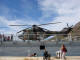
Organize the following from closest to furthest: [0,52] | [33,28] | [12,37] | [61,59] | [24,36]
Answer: [61,59], [12,37], [0,52], [24,36], [33,28]

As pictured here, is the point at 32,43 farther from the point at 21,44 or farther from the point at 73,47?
the point at 73,47

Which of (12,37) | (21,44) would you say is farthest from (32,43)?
(12,37)

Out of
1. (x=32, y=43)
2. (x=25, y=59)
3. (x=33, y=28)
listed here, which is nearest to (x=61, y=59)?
(x=25, y=59)

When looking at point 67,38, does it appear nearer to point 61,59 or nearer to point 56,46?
point 56,46

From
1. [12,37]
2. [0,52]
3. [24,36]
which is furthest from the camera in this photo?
[24,36]

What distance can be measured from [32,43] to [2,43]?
424 cm

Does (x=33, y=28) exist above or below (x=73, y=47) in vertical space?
above

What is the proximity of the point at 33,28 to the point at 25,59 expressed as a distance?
43.3ft

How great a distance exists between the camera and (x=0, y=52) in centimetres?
1888

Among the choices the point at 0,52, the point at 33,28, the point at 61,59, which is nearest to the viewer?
the point at 61,59

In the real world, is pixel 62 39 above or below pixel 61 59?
above

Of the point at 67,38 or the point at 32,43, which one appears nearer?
the point at 67,38

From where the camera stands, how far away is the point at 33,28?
2462 centimetres

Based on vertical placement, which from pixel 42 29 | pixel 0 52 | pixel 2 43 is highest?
pixel 42 29
